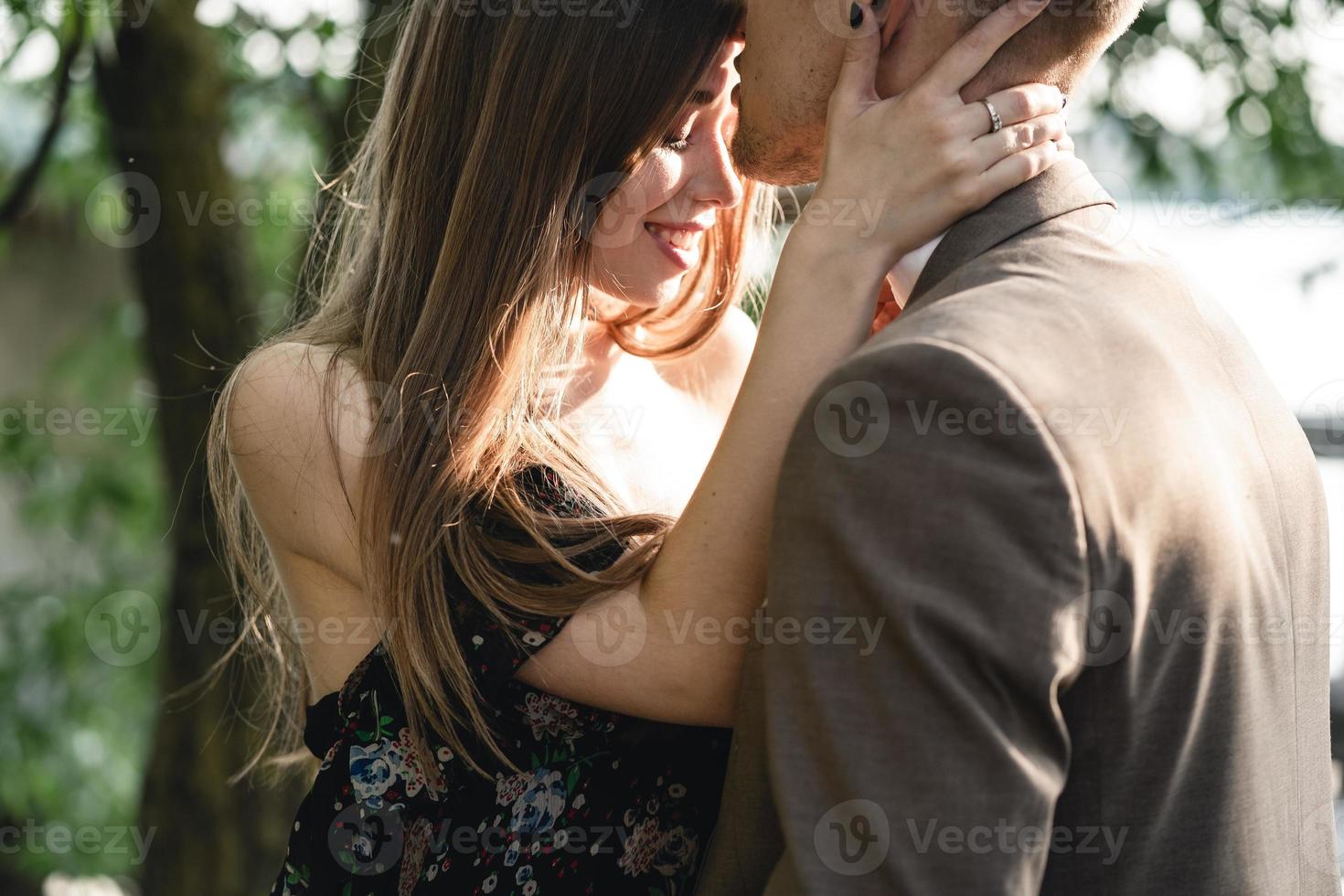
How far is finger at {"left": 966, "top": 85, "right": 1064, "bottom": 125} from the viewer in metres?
1.42

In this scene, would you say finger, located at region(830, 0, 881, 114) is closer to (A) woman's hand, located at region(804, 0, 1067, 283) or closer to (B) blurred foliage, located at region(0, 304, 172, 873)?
(A) woman's hand, located at region(804, 0, 1067, 283)

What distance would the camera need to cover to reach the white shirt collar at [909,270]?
1474 mm

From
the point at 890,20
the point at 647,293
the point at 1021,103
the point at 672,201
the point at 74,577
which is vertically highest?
the point at 890,20

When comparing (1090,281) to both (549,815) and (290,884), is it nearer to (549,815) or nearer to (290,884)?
(549,815)

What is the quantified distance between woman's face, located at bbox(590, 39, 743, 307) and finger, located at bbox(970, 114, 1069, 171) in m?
0.52

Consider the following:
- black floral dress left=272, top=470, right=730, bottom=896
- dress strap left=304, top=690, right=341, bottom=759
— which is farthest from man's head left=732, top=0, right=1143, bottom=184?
dress strap left=304, top=690, right=341, bottom=759

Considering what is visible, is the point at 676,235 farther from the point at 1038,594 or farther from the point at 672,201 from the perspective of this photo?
the point at 1038,594

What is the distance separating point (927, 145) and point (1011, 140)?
0.31 ft

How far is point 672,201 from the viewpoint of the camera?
191 cm

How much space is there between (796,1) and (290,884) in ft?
4.81

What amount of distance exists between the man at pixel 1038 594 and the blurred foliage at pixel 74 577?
3.53m

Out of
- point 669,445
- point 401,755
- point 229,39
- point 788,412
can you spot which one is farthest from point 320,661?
point 229,39

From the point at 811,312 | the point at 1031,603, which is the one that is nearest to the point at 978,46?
the point at 811,312

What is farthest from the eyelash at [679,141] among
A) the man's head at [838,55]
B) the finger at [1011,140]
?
the finger at [1011,140]
